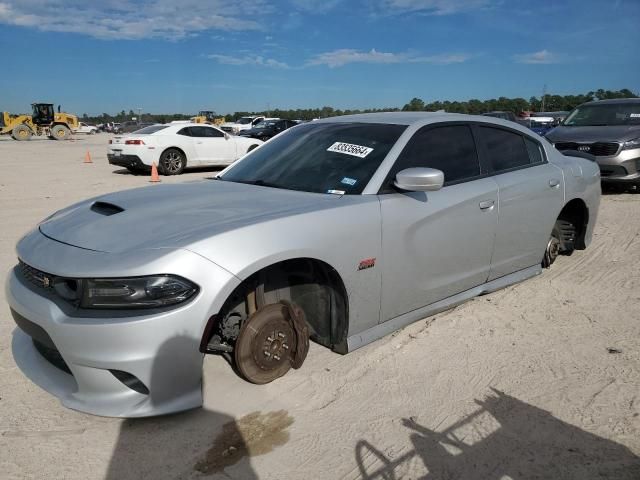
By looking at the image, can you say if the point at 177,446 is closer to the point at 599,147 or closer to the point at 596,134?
the point at 599,147

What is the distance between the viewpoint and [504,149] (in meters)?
4.26

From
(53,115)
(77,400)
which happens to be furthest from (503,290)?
(53,115)

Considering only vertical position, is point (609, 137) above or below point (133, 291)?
above

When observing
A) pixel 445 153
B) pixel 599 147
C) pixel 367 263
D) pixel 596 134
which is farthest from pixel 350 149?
pixel 596 134

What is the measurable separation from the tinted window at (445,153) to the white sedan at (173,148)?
1085 cm

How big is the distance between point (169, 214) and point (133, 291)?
2.11 ft

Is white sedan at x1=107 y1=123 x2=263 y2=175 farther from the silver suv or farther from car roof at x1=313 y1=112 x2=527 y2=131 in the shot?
car roof at x1=313 y1=112 x2=527 y2=131

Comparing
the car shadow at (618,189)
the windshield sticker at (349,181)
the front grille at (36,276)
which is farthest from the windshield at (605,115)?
the front grille at (36,276)

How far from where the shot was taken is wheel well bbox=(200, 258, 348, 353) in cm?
281

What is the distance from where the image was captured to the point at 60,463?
2.34 meters

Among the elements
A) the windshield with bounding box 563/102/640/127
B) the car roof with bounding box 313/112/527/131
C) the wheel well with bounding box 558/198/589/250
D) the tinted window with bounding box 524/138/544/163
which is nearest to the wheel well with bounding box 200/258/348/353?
the car roof with bounding box 313/112/527/131

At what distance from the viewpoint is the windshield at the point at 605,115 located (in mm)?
9789

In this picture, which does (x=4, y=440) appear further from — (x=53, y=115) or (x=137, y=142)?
(x=53, y=115)

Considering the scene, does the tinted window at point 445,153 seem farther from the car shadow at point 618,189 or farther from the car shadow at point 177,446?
the car shadow at point 618,189
